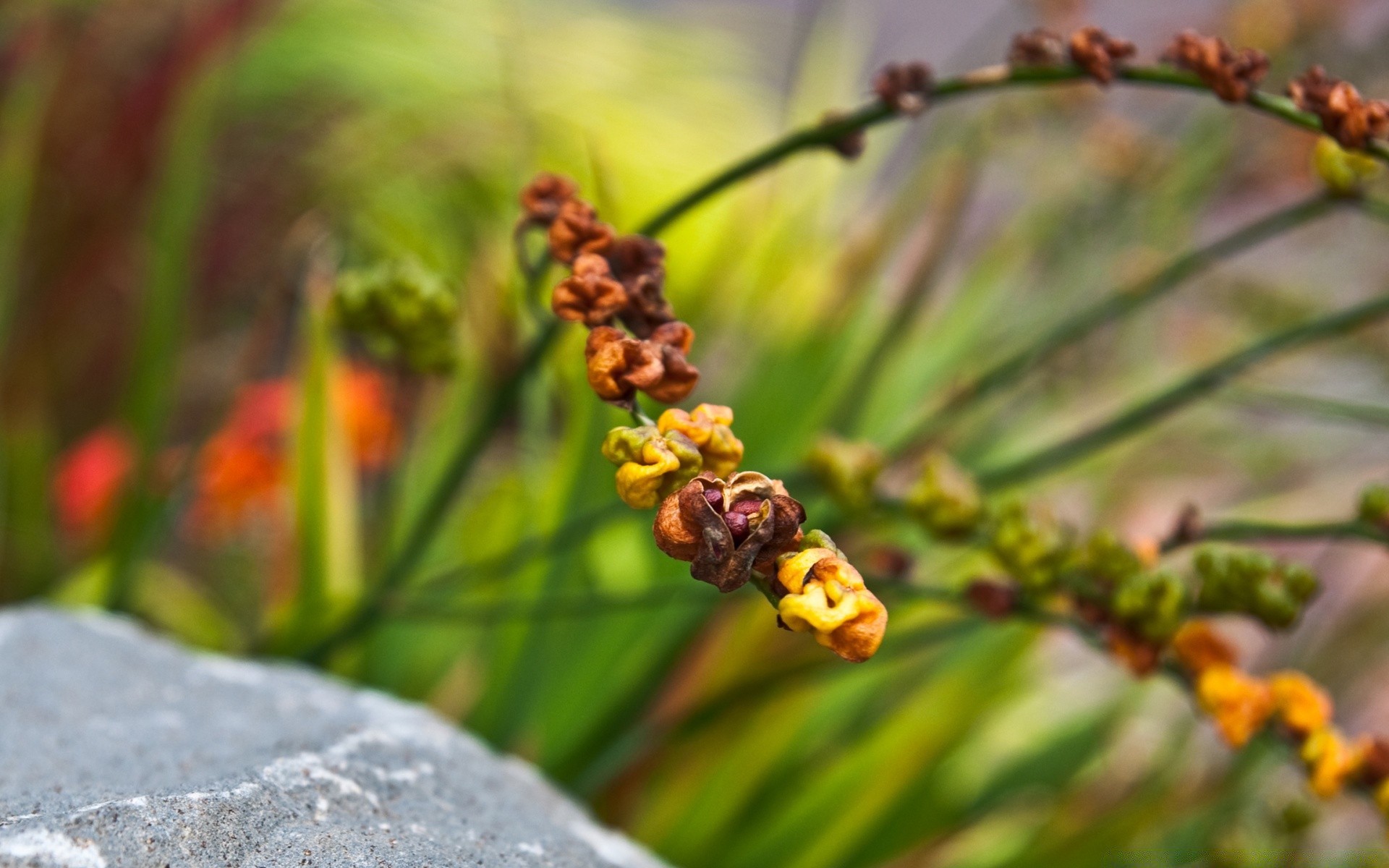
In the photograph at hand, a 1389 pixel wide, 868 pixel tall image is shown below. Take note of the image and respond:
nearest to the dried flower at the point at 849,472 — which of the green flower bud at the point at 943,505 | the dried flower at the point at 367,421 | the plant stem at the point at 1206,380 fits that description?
the green flower bud at the point at 943,505

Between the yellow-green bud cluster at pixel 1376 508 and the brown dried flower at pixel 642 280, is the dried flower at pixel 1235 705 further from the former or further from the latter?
the brown dried flower at pixel 642 280

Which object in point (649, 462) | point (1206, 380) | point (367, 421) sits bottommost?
point (649, 462)

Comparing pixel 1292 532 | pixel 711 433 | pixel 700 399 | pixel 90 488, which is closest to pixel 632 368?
pixel 711 433

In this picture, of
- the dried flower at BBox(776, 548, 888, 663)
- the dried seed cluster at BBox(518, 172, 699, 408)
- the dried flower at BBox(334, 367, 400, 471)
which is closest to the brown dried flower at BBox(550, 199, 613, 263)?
the dried seed cluster at BBox(518, 172, 699, 408)

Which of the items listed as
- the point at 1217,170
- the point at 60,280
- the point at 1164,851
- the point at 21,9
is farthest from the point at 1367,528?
the point at 21,9

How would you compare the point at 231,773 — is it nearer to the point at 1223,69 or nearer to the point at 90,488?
the point at 1223,69

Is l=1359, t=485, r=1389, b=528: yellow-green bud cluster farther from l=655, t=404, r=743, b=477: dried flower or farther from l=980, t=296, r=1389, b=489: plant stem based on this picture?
l=655, t=404, r=743, b=477: dried flower
